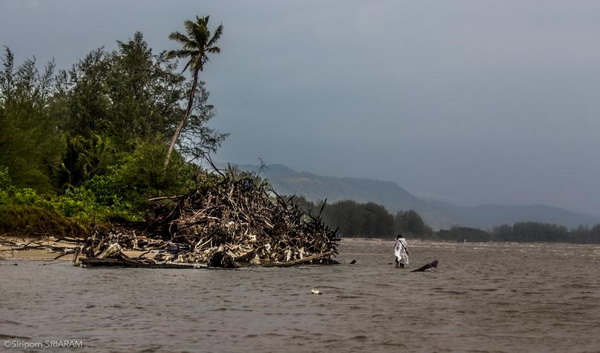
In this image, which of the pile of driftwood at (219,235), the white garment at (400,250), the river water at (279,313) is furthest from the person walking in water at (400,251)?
the river water at (279,313)

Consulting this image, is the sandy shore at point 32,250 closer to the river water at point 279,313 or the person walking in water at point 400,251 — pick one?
the river water at point 279,313

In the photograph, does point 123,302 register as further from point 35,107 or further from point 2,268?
point 35,107

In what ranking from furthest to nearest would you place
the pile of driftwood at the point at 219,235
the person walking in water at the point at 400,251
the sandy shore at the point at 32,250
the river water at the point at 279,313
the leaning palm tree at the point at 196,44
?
1. the leaning palm tree at the point at 196,44
2. the person walking in water at the point at 400,251
3. the sandy shore at the point at 32,250
4. the pile of driftwood at the point at 219,235
5. the river water at the point at 279,313

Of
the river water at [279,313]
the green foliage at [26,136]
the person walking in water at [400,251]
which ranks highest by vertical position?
the green foliage at [26,136]

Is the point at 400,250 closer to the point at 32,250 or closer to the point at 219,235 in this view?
the point at 219,235

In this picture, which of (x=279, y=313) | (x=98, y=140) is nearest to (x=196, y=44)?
(x=98, y=140)

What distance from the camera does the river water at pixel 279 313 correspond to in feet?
36.2

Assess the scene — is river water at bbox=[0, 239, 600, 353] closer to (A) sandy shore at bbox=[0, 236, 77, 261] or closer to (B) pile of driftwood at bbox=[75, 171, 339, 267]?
(B) pile of driftwood at bbox=[75, 171, 339, 267]

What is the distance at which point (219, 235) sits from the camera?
28453 mm

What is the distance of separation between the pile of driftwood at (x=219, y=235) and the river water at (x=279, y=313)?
2.45 meters

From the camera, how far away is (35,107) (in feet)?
170

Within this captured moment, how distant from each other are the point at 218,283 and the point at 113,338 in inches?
403

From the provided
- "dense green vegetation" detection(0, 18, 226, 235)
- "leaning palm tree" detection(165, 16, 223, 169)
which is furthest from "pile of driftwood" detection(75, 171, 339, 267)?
"leaning palm tree" detection(165, 16, 223, 169)

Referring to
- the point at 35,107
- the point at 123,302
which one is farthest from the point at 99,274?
the point at 35,107
